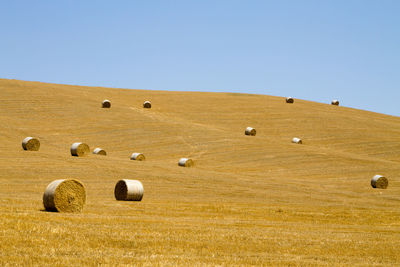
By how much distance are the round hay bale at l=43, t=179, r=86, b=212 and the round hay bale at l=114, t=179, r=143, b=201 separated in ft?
16.5

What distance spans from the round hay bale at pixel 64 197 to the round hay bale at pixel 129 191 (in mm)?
5044

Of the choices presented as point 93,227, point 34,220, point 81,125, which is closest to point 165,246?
point 93,227

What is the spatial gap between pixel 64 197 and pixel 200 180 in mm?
15627

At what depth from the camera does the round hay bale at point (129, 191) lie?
86.3 feet

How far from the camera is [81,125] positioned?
5962 centimetres

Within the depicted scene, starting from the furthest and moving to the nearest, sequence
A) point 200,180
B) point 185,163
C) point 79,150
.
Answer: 1. point 185,163
2. point 79,150
3. point 200,180

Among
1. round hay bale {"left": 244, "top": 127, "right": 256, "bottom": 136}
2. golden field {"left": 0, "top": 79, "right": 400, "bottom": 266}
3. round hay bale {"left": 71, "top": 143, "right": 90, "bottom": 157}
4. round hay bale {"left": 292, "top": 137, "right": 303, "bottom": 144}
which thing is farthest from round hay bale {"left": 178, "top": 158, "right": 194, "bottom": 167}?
round hay bale {"left": 244, "top": 127, "right": 256, "bottom": 136}

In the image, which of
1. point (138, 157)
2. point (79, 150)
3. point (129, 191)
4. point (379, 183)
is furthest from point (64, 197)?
point (138, 157)

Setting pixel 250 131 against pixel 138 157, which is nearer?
pixel 138 157

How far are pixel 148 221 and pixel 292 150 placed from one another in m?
35.4

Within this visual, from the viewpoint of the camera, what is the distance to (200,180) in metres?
35.4

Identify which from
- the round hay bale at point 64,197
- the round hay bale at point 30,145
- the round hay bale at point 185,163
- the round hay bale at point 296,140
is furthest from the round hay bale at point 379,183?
the round hay bale at point 30,145

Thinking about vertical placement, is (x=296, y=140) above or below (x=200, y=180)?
above

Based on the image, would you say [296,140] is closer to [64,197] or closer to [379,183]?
[379,183]
